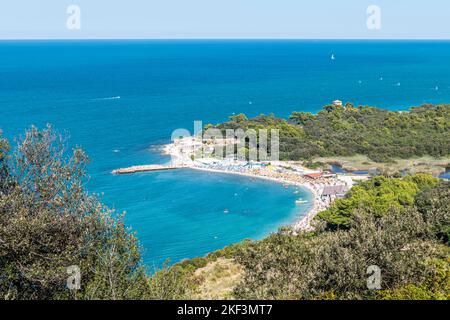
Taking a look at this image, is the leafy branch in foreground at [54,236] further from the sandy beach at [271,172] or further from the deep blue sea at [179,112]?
the sandy beach at [271,172]

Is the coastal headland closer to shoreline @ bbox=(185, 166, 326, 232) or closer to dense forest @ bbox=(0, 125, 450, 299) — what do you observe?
shoreline @ bbox=(185, 166, 326, 232)

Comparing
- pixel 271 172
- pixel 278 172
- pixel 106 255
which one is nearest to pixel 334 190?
pixel 278 172

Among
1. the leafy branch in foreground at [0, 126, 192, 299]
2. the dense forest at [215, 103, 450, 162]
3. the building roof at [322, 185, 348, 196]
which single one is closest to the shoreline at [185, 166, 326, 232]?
the building roof at [322, 185, 348, 196]

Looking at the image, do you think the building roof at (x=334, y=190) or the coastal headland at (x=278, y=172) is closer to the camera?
the building roof at (x=334, y=190)

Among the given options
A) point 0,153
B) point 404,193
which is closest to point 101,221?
point 0,153

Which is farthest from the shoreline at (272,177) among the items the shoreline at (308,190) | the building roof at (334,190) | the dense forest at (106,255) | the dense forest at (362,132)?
the dense forest at (106,255)

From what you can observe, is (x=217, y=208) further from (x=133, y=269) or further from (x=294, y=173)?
(x=133, y=269)
